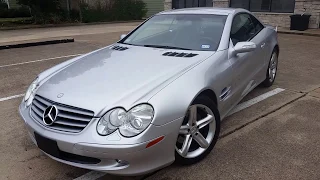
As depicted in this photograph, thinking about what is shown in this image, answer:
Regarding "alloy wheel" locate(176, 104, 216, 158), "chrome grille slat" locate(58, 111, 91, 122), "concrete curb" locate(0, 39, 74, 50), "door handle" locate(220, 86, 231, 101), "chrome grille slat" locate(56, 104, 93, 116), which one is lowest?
"concrete curb" locate(0, 39, 74, 50)

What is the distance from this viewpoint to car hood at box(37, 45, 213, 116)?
8.29 ft

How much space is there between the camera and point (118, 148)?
2.27 m

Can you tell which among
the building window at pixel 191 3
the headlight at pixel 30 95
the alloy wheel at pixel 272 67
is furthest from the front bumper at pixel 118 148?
the building window at pixel 191 3

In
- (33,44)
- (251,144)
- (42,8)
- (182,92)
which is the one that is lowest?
(251,144)

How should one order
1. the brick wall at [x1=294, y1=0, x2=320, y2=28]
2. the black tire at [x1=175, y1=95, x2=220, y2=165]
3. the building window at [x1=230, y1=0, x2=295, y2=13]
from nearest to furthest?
the black tire at [x1=175, y1=95, x2=220, y2=165] < the brick wall at [x1=294, y1=0, x2=320, y2=28] < the building window at [x1=230, y1=0, x2=295, y2=13]

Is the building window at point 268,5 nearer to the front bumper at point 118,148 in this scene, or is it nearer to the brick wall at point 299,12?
the brick wall at point 299,12

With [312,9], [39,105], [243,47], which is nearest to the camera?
[39,105]

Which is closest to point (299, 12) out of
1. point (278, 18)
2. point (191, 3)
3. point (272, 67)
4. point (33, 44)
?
point (278, 18)

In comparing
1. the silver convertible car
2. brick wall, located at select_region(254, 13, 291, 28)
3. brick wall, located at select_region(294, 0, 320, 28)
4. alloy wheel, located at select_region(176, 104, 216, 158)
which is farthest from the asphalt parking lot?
brick wall, located at select_region(254, 13, 291, 28)

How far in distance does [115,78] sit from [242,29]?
88.0 inches

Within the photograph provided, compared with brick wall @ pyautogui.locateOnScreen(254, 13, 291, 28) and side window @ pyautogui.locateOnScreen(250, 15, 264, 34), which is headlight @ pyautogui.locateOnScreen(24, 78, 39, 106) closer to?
side window @ pyautogui.locateOnScreen(250, 15, 264, 34)

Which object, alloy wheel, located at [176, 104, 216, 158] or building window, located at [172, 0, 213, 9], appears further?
building window, located at [172, 0, 213, 9]

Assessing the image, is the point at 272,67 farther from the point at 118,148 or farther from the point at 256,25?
the point at 118,148

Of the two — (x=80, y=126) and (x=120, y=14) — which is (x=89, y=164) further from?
(x=120, y=14)
